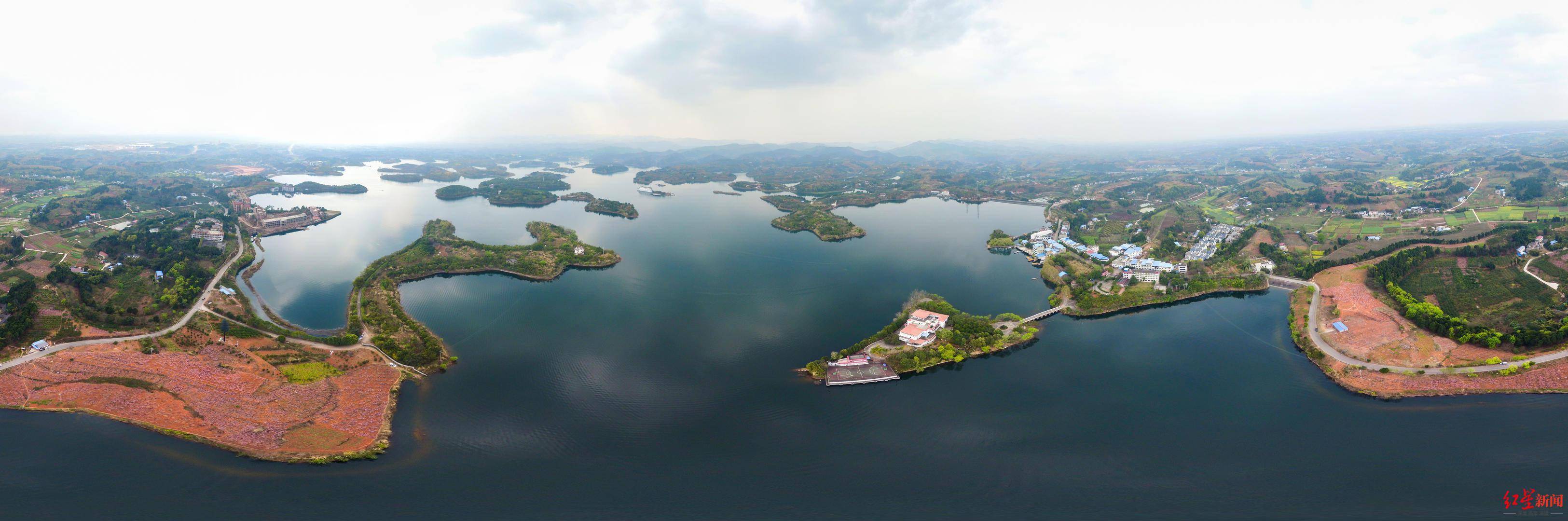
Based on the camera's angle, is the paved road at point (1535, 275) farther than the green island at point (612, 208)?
No

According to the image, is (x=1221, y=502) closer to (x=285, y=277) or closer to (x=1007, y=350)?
(x=1007, y=350)

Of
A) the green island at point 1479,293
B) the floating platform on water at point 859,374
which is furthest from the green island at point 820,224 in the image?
the green island at point 1479,293

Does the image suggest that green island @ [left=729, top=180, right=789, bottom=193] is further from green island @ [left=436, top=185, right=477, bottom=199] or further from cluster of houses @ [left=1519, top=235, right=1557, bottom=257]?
cluster of houses @ [left=1519, top=235, right=1557, bottom=257]

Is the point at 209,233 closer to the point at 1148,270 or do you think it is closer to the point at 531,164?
the point at 1148,270

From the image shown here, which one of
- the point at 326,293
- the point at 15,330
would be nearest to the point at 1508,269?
the point at 326,293

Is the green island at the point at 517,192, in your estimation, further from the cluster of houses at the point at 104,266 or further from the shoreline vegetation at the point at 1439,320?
the shoreline vegetation at the point at 1439,320

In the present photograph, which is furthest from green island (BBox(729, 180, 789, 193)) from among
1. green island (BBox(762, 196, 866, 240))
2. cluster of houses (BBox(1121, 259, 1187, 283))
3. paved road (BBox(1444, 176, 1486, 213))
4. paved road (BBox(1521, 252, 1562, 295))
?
paved road (BBox(1444, 176, 1486, 213))
